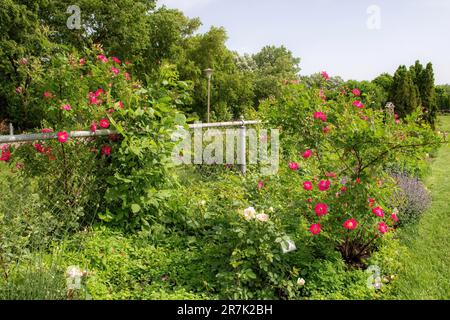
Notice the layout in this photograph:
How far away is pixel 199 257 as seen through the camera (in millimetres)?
3299

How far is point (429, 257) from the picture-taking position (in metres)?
3.65

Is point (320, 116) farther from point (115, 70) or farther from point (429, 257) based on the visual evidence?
point (115, 70)

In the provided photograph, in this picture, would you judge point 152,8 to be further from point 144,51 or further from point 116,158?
point 116,158

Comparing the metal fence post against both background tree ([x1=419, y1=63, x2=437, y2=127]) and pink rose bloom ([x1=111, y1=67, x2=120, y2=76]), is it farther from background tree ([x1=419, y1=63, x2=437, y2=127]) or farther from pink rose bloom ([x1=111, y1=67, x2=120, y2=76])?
background tree ([x1=419, y1=63, x2=437, y2=127])

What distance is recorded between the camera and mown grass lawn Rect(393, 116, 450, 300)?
2992 mm

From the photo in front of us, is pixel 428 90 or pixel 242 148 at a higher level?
pixel 428 90

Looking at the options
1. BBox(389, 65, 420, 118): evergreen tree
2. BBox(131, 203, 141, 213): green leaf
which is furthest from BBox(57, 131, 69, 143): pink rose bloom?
BBox(389, 65, 420, 118): evergreen tree

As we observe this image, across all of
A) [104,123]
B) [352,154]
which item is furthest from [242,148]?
[352,154]

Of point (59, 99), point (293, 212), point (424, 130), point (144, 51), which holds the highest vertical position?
point (144, 51)

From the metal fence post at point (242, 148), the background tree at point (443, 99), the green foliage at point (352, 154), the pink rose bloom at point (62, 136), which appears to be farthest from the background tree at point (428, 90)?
the background tree at point (443, 99)

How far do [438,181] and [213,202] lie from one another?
4889mm

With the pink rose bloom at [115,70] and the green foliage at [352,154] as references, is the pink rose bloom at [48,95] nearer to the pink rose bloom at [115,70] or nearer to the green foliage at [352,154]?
the pink rose bloom at [115,70]

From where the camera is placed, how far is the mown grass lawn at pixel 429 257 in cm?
299

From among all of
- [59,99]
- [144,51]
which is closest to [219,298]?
[59,99]
